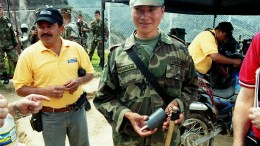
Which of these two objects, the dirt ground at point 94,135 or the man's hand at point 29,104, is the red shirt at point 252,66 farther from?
the dirt ground at point 94,135

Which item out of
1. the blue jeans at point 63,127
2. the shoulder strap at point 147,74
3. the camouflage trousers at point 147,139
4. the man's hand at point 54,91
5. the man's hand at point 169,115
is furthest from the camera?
the blue jeans at point 63,127

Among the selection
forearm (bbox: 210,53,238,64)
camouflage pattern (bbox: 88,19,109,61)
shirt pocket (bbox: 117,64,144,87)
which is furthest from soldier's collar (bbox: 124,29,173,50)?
camouflage pattern (bbox: 88,19,109,61)

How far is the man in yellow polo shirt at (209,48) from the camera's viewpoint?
3.71m

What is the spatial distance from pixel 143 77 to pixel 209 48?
2270 mm

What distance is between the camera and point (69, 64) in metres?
2.65

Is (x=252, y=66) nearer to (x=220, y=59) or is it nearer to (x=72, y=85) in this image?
(x=72, y=85)

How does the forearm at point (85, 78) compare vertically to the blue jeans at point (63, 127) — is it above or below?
above

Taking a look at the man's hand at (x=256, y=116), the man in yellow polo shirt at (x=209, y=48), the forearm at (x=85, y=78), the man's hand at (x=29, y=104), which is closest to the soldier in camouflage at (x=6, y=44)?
the forearm at (x=85, y=78)

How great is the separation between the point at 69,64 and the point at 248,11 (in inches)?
168

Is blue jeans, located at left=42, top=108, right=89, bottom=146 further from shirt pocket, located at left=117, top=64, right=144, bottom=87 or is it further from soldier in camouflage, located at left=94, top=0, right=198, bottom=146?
shirt pocket, located at left=117, top=64, right=144, bottom=87

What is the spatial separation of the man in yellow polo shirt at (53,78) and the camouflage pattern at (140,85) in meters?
0.77

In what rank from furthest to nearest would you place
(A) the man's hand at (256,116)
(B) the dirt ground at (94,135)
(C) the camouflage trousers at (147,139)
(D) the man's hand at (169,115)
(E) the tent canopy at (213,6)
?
(E) the tent canopy at (213,6)
(B) the dirt ground at (94,135)
(C) the camouflage trousers at (147,139)
(D) the man's hand at (169,115)
(A) the man's hand at (256,116)

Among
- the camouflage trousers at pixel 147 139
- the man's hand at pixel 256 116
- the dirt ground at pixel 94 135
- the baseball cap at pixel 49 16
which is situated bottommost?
the dirt ground at pixel 94 135

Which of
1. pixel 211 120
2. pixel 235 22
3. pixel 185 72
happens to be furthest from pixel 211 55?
pixel 235 22
